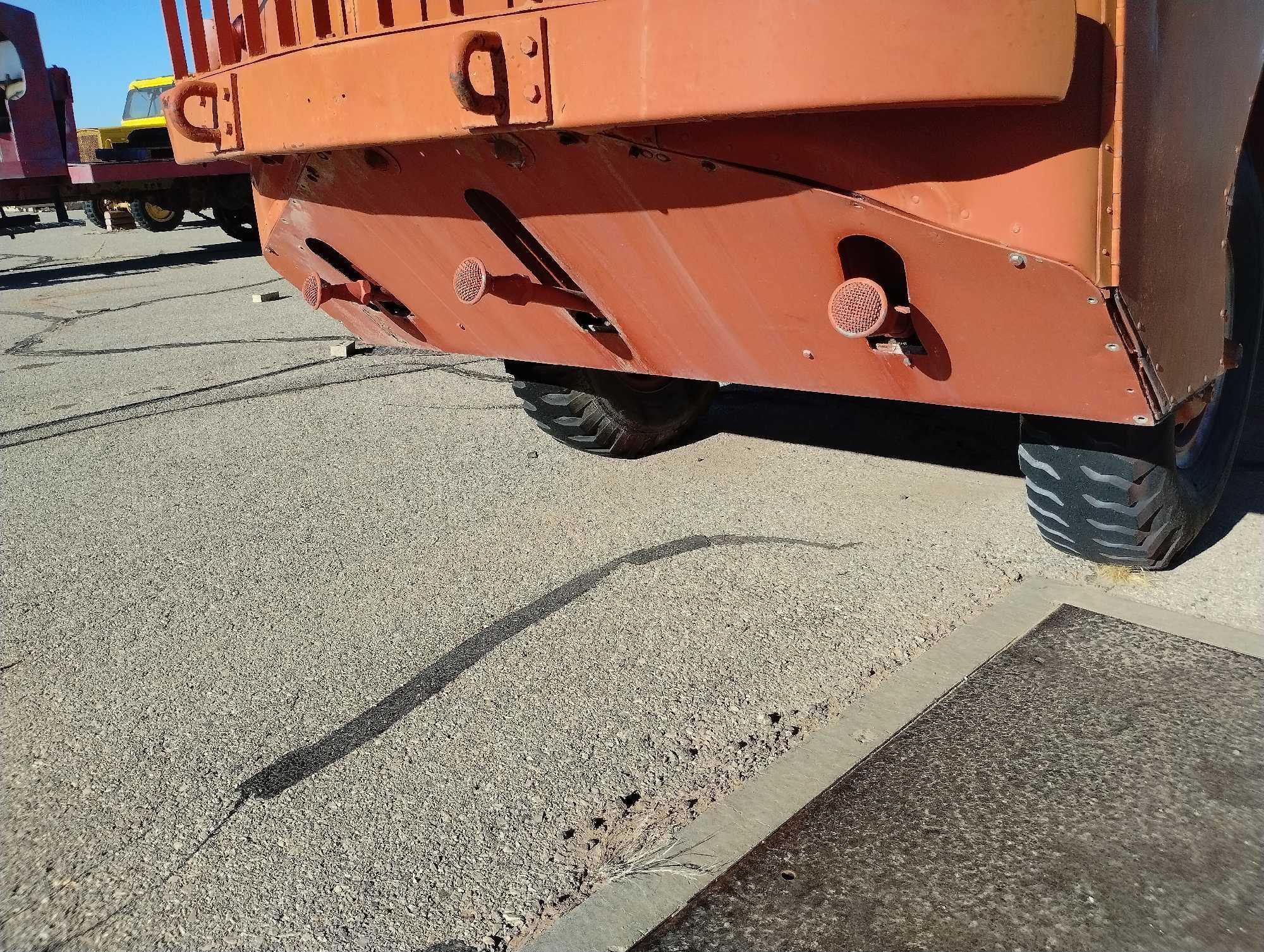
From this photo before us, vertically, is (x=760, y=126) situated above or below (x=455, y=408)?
above

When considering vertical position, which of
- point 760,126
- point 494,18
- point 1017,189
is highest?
point 494,18

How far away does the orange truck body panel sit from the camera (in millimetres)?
1837

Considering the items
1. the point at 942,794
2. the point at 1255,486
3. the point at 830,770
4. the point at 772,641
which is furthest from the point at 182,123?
the point at 1255,486

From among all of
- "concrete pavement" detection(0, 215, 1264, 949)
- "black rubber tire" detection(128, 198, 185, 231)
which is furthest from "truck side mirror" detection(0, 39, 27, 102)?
"concrete pavement" detection(0, 215, 1264, 949)

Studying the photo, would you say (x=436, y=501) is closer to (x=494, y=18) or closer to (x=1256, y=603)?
(x=494, y=18)

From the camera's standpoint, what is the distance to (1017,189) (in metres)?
1.94

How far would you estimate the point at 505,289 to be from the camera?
2.83 m

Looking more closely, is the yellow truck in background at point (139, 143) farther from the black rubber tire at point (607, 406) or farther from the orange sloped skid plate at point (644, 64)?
the orange sloped skid plate at point (644, 64)

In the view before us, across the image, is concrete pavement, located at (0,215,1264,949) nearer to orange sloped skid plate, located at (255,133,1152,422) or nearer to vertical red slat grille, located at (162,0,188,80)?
orange sloped skid plate, located at (255,133,1152,422)

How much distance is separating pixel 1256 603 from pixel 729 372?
58.9 inches

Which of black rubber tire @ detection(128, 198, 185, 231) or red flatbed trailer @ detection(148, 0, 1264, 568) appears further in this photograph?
black rubber tire @ detection(128, 198, 185, 231)

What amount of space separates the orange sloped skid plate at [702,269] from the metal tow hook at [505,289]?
2.6 inches

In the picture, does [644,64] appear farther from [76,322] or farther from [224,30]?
[76,322]

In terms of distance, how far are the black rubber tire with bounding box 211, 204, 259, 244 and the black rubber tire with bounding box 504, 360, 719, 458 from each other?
42.8 feet
